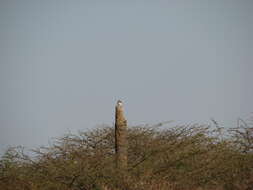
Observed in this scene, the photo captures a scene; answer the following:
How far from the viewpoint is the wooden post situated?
13203 millimetres

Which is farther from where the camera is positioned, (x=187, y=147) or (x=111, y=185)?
(x=187, y=147)

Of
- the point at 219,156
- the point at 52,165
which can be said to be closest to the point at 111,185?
the point at 52,165

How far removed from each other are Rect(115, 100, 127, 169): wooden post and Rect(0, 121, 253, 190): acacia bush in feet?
0.88

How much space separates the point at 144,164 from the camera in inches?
515

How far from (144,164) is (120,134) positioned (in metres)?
1.06

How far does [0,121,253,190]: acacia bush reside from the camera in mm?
12508

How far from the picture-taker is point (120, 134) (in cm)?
1351

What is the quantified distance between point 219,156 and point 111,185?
2.98m

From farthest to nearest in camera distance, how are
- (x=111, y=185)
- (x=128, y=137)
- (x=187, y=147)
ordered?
(x=128, y=137)
(x=187, y=147)
(x=111, y=185)

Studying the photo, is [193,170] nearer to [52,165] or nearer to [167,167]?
[167,167]

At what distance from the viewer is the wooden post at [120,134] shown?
13.2m

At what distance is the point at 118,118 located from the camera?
1360cm

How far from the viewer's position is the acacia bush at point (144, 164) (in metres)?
12.5

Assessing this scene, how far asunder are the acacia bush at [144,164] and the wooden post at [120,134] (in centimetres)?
27
